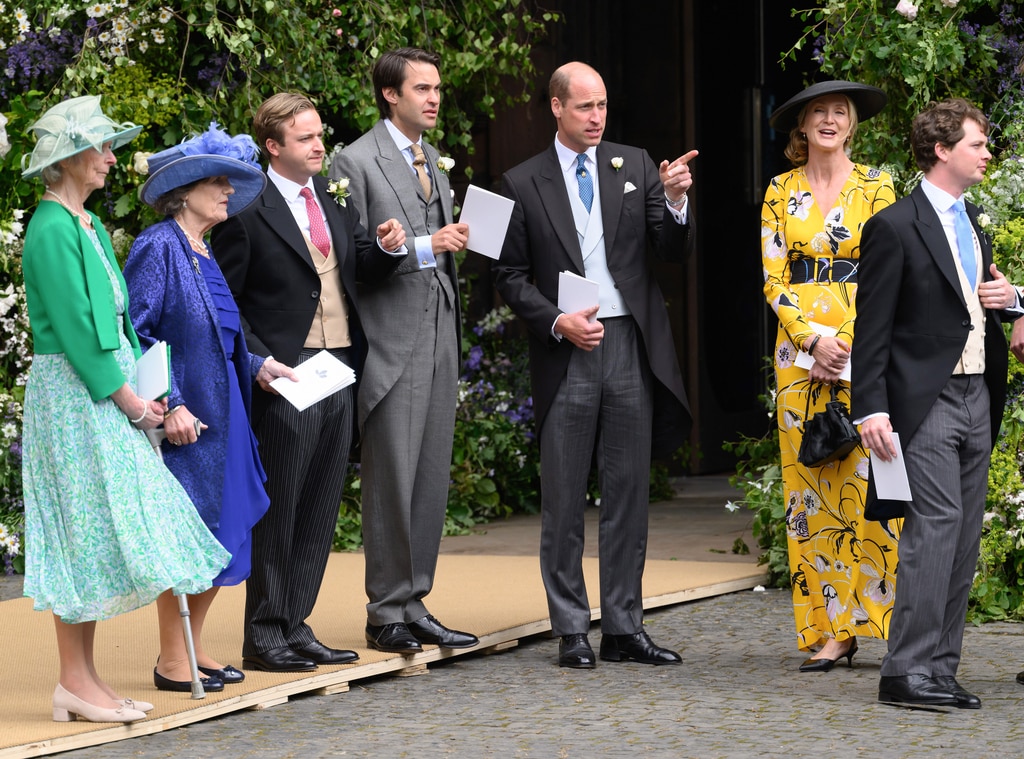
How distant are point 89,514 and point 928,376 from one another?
2423 millimetres

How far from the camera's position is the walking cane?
4.60 meters

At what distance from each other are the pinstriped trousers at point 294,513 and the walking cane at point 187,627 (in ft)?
1.40

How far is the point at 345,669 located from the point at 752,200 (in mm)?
6575

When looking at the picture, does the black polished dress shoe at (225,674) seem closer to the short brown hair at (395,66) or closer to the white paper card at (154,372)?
the white paper card at (154,372)

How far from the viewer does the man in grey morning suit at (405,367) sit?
5480 mm

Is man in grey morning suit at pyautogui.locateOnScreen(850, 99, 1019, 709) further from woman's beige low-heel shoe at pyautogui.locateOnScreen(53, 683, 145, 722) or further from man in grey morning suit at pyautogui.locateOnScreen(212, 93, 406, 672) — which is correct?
woman's beige low-heel shoe at pyautogui.locateOnScreen(53, 683, 145, 722)

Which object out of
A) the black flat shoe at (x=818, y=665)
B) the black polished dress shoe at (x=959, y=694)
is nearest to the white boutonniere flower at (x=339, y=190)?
the black flat shoe at (x=818, y=665)

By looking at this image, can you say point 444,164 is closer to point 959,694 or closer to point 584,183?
point 584,183

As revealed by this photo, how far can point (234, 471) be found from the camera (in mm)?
4836

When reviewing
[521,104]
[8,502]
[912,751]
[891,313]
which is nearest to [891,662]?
[912,751]

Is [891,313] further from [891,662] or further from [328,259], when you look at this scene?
[328,259]

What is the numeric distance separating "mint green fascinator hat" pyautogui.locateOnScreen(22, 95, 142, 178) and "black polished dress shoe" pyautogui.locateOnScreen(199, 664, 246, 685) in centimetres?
164

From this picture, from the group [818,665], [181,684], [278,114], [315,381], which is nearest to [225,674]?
[181,684]

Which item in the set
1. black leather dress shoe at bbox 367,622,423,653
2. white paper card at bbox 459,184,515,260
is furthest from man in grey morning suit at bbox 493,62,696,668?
black leather dress shoe at bbox 367,622,423,653
